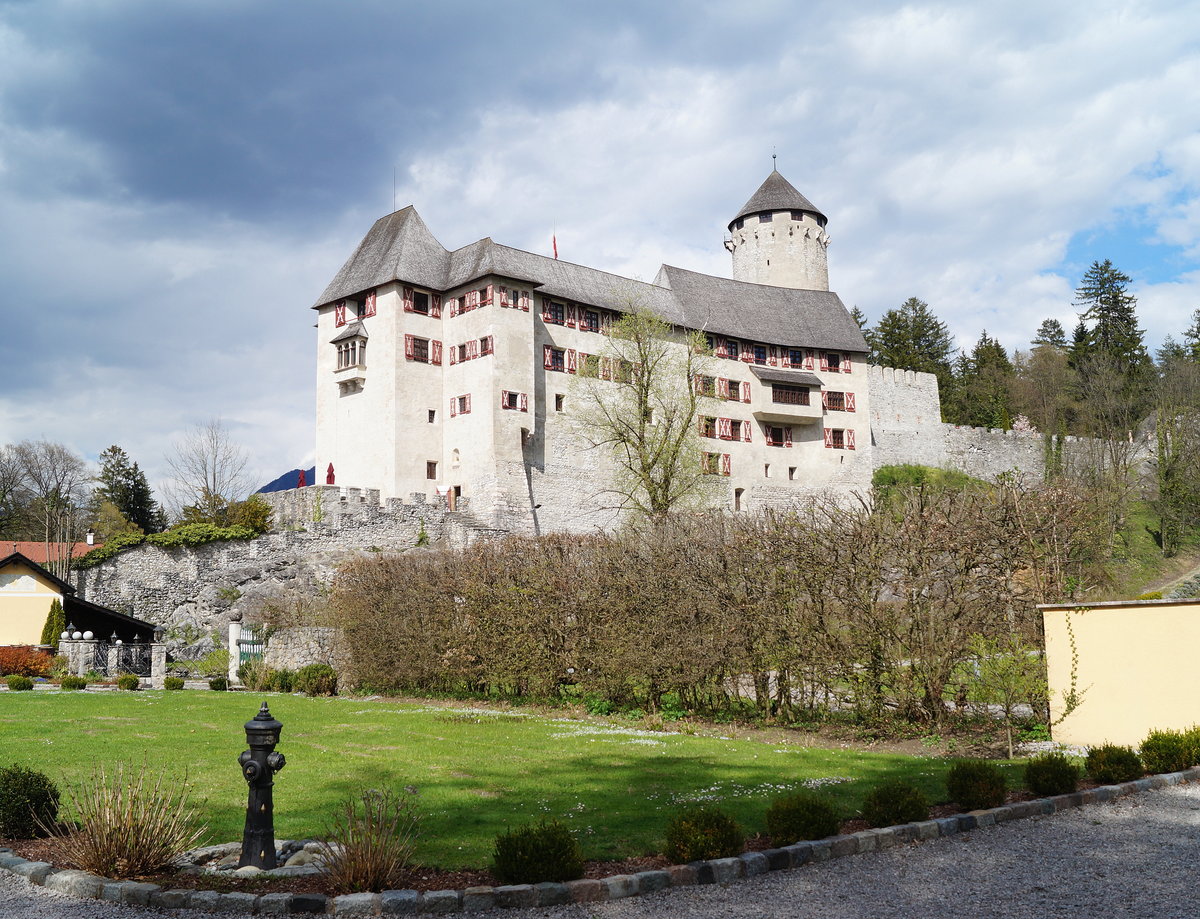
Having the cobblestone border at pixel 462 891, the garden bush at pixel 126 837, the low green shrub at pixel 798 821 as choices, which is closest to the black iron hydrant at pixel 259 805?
the garden bush at pixel 126 837

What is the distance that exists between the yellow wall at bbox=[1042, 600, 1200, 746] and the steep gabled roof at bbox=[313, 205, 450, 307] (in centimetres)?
3589

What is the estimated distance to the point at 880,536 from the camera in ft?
43.5

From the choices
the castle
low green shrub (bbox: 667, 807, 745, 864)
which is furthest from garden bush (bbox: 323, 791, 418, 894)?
the castle

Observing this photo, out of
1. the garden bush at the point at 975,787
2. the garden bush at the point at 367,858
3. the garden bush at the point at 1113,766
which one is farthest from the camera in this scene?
the garden bush at the point at 1113,766

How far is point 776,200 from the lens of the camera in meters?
62.6

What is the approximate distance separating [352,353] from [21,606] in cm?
1735

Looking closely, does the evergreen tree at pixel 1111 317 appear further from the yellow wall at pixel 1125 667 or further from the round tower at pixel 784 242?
the yellow wall at pixel 1125 667

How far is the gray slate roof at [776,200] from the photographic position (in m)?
62.2

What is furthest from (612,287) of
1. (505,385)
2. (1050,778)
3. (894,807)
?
(894,807)

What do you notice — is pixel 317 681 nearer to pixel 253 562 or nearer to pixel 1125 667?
pixel 253 562

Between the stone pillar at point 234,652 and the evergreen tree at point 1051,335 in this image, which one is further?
the evergreen tree at point 1051,335

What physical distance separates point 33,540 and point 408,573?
157ft

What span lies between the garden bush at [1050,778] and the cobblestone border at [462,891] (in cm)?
206

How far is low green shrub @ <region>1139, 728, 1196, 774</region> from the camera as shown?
10086 millimetres
